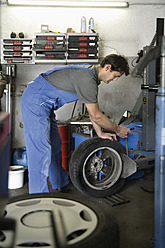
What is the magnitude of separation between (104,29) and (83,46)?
0.79m

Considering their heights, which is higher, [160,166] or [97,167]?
[160,166]

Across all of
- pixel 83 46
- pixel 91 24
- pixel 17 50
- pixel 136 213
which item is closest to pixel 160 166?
pixel 136 213

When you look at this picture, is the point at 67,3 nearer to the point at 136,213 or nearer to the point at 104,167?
the point at 104,167

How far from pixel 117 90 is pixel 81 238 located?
3647 mm

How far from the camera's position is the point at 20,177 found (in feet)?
9.59

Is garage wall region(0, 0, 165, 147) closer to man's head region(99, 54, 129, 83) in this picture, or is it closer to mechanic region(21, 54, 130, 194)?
man's head region(99, 54, 129, 83)

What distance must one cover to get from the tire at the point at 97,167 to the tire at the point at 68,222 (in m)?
1.19

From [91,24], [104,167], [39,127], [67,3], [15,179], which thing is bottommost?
[15,179]

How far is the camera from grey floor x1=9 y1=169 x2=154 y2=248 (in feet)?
5.70

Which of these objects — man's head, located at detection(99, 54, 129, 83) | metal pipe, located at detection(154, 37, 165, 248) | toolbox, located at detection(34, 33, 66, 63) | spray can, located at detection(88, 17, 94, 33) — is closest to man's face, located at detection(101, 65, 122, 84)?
man's head, located at detection(99, 54, 129, 83)

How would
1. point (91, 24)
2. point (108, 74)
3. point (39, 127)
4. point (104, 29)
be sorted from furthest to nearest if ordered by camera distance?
point (104, 29) < point (91, 24) < point (108, 74) < point (39, 127)

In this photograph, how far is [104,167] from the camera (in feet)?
8.98

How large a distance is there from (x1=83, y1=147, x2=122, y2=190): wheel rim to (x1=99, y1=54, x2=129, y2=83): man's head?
74 centimetres

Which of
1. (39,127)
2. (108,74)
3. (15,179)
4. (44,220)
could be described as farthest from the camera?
(15,179)
